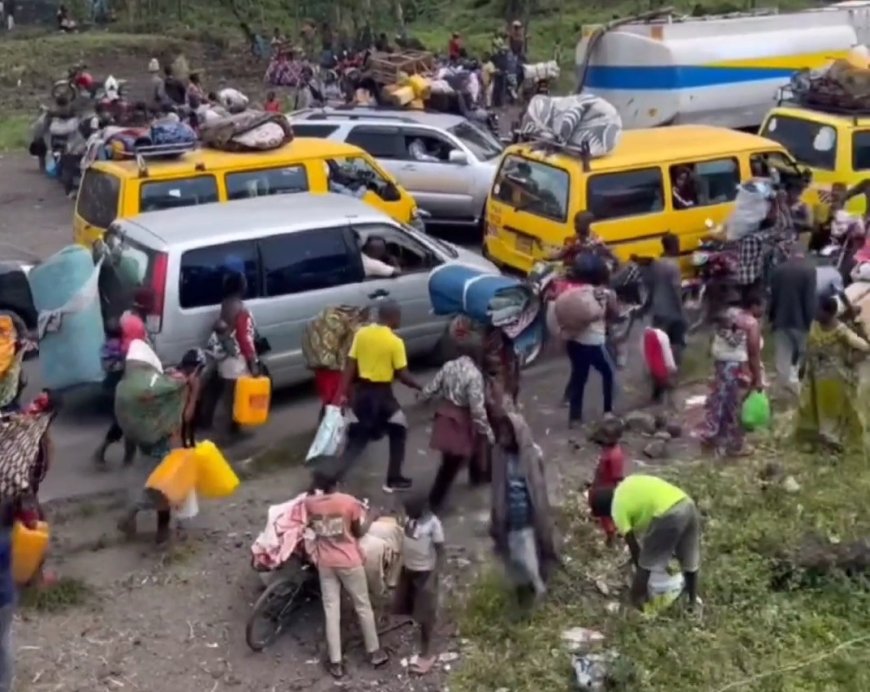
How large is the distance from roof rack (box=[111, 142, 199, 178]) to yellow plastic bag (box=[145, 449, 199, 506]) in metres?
4.84

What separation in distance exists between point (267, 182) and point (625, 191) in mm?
3376

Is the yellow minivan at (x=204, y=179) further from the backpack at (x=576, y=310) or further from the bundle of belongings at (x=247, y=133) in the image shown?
the backpack at (x=576, y=310)

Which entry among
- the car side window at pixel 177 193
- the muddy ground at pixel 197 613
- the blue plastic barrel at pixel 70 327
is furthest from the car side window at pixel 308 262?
the car side window at pixel 177 193

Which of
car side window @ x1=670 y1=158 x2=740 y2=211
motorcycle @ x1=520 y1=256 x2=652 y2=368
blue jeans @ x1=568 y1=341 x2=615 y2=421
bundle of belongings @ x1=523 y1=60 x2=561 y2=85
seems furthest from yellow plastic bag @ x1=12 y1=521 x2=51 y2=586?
bundle of belongings @ x1=523 y1=60 x2=561 y2=85

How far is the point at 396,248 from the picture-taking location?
478 inches

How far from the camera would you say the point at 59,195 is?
2056cm

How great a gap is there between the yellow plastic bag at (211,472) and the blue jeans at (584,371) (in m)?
3.20

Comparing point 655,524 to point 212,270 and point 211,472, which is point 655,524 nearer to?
point 211,472

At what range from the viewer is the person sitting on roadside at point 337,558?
8.03 metres

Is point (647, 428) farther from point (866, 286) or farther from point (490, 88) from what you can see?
point (490, 88)

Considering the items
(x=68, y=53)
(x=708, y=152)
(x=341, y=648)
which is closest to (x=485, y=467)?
(x=341, y=648)

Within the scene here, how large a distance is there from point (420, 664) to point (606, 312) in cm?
404

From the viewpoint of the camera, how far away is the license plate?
13.8 metres

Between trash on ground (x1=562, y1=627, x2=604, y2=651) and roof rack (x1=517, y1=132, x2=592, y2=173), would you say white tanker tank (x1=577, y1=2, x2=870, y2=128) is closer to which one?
roof rack (x1=517, y1=132, x2=592, y2=173)
